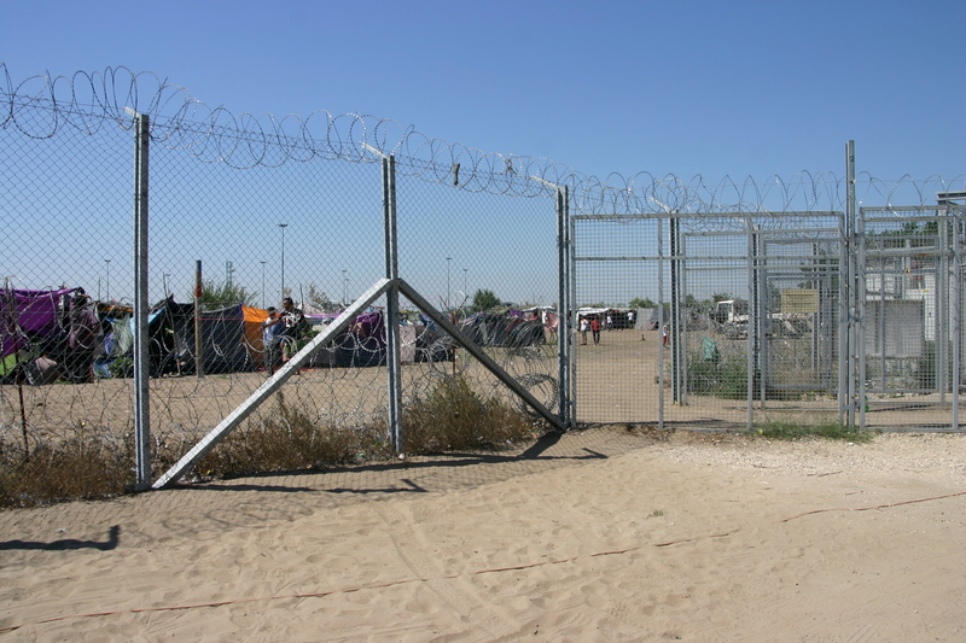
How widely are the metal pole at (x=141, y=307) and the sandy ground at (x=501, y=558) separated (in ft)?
1.02

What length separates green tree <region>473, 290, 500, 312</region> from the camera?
8289 mm

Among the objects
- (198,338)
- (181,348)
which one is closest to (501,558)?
(198,338)

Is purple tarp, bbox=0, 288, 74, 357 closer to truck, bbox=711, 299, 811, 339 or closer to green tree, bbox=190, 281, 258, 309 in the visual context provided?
green tree, bbox=190, 281, 258, 309

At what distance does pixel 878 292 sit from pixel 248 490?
36.0 feet

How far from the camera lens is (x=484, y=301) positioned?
333 inches

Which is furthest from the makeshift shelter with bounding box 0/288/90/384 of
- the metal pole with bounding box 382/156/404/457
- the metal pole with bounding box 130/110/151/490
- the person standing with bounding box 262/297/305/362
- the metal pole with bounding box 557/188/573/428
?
the metal pole with bounding box 557/188/573/428

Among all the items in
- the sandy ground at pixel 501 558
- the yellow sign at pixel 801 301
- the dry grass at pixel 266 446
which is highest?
the yellow sign at pixel 801 301

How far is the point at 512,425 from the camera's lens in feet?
27.2

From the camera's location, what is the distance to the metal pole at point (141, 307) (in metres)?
5.93

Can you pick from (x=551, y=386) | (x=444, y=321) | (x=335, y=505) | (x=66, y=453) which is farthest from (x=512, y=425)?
(x=66, y=453)

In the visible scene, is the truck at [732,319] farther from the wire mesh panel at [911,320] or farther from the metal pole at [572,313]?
the metal pole at [572,313]

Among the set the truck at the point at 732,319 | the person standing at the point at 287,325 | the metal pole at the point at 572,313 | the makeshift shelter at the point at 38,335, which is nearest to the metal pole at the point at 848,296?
the truck at the point at 732,319

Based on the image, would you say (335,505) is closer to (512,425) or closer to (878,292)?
(512,425)

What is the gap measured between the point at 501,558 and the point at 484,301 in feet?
12.9
